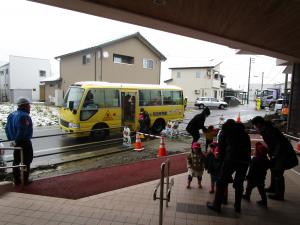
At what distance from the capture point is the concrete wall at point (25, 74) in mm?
42312

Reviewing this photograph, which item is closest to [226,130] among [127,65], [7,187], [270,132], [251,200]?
[270,132]

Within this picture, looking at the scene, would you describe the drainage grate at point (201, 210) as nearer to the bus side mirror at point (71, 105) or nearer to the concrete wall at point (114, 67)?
the bus side mirror at point (71, 105)

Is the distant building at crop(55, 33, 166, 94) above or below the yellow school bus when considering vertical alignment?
above

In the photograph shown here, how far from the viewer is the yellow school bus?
1198 cm

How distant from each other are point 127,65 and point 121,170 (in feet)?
72.0

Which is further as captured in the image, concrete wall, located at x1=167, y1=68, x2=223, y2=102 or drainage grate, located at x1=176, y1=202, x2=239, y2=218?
concrete wall, located at x1=167, y1=68, x2=223, y2=102

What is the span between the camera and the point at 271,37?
22.0 feet

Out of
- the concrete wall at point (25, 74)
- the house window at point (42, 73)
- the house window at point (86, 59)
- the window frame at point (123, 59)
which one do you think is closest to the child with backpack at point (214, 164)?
the window frame at point (123, 59)

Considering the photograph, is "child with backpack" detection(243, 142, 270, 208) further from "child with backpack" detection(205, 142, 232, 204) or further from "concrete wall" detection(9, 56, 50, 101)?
"concrete wall" detection(9, 56, 50, 101)

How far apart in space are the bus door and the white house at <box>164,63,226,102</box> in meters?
33.0

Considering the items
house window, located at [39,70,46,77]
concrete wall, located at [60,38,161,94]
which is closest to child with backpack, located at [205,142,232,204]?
concrete wall, located at [60,38,161,94]

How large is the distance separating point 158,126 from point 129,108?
248 cm

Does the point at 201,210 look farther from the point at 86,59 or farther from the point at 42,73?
the point at 42,73

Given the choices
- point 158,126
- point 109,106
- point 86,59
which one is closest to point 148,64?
point 86,59
